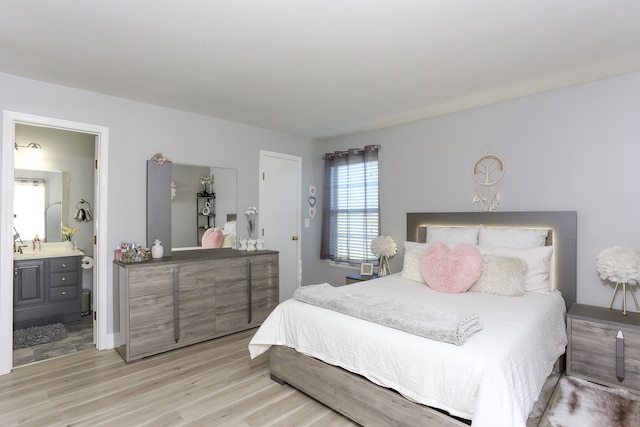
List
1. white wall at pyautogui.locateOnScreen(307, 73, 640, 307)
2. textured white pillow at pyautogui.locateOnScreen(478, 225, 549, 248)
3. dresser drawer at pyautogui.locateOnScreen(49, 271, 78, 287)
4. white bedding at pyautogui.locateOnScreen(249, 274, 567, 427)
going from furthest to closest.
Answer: dresser drawer at pyautogui.locateOnScreen(49, 271, 78, 287) → textured white pillow at pyautogui.locateOnScreen(478, 225, 549, 248) → white wall at pyautogui.locateOnScreen(307, 73, 640, 307) → white bedding at pyautogui.locateOnScreen(249, 274, 567, 427)

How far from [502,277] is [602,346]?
818 millimetres

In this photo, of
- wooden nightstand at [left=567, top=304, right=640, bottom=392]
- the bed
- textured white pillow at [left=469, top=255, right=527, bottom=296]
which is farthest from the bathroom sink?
wooden nightstand at [left=567, top=304, right=640, bottom=392]

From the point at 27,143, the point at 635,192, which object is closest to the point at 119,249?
the point at 27,143

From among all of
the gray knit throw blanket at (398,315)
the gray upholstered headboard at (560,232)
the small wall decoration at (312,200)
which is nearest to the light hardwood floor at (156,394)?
the gray knit throw blanket at (398,315)

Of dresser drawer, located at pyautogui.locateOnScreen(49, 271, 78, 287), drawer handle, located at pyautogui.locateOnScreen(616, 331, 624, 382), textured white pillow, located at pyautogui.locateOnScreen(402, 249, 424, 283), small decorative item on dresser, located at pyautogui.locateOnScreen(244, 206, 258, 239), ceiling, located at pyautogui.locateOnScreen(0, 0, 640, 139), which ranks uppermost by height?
ceiling, located at pyautogui.locateOnScreen(0, 0, 640, 139)

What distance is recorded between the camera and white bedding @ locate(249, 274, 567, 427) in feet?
5.26

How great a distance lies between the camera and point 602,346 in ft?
8.39

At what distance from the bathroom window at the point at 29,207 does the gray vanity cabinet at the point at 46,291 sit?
60 centimetres

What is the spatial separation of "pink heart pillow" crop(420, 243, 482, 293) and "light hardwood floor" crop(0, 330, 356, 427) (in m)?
1.35

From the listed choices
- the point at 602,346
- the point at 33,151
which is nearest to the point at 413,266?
the point at 602,346

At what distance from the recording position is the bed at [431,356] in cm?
164

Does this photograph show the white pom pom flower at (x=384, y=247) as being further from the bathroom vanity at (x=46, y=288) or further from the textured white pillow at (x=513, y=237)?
the bathroom vanity at (x=46, y=288)

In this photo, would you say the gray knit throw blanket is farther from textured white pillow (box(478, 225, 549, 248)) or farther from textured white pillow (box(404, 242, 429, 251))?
textured white pillow (box(478, 225, 549, 248))

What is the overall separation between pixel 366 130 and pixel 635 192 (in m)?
2.85
